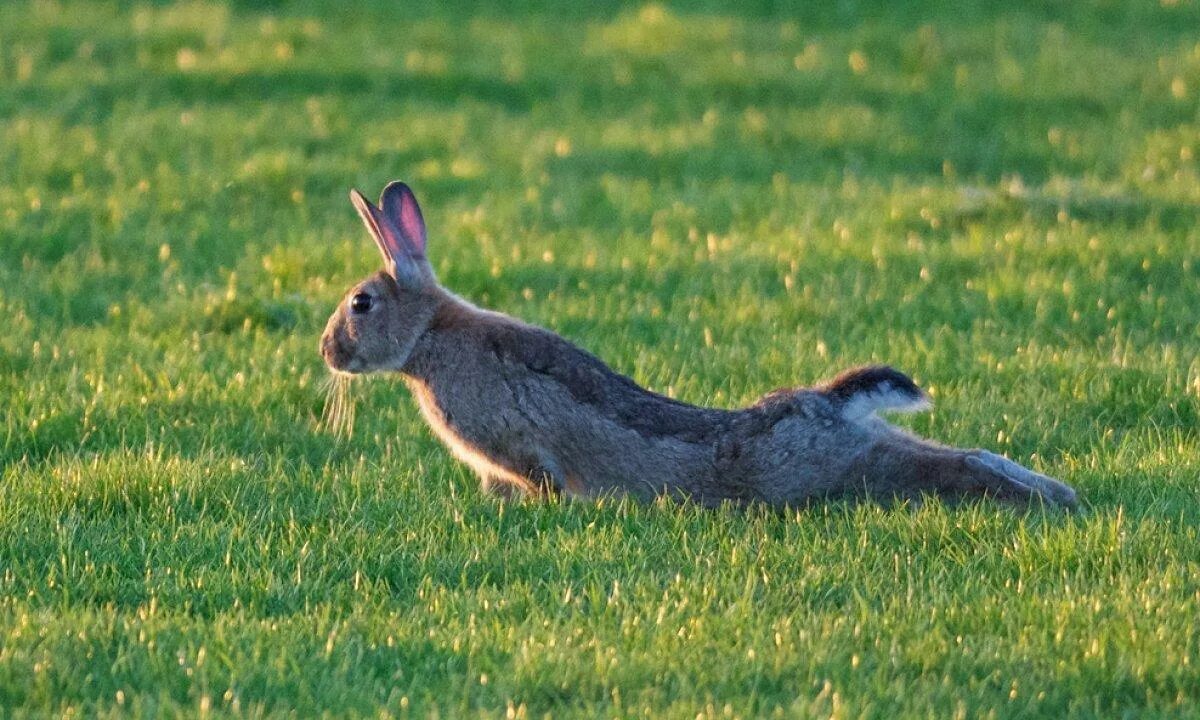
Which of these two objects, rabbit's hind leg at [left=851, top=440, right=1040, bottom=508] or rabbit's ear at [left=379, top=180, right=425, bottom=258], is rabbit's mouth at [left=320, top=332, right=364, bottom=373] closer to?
rabbit's ear at [left=379, top=180, right=425, bottom=258]

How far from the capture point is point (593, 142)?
15523 mm

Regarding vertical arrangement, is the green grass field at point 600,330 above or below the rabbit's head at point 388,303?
below

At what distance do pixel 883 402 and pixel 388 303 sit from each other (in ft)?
7.78

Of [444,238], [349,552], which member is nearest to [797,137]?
[444,238]

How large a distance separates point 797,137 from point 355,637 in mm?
10602

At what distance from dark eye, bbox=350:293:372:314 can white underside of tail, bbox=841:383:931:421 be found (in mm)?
2311

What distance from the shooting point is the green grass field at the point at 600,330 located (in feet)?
18.9

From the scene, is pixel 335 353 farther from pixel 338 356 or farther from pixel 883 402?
pixel 883 402

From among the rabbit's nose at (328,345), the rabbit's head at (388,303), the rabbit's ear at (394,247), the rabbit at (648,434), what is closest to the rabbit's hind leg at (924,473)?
the rabbit at (648,434)

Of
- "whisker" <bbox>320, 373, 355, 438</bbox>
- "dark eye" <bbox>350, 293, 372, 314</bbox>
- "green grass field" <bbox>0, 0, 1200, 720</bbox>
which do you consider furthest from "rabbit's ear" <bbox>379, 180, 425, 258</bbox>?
"green grass field" <bbox>0, 0, 1200, 720</bbox>

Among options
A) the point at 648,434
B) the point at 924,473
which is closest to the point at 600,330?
the point at 648,434

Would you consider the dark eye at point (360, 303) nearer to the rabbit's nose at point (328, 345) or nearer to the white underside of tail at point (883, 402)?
the rabbit's nose at point (328, 345)

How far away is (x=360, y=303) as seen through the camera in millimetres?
8109

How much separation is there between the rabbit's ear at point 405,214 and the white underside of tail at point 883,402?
7.49 ft
